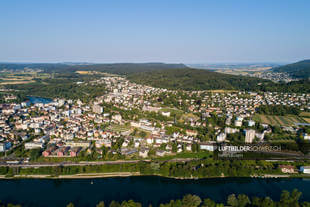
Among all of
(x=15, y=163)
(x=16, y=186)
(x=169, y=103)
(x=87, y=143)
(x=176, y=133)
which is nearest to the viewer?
(x=16, y=186)

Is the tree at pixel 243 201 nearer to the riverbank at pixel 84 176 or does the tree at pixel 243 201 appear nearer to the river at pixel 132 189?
the river at pixel 132 189

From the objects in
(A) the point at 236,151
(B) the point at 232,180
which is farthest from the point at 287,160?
(B) the point at 232,180

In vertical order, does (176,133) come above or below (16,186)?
above

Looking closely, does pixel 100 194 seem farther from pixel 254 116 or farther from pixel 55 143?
pixel 254 116

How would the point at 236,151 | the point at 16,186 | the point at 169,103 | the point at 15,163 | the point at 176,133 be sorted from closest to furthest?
the point at 16,186
the point at 15,163
the point at 236,151
the point at 176,133
the point at 169,103

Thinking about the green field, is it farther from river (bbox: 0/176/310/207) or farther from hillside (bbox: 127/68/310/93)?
hillside (bbox: 127/68/310/93)

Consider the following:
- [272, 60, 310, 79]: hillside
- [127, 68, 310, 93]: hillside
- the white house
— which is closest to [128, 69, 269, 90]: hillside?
[127, 68, 310, 93]: hillside

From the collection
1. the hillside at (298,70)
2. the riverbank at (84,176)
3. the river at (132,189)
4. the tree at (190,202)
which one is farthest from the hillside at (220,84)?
the tree at (190,202)
